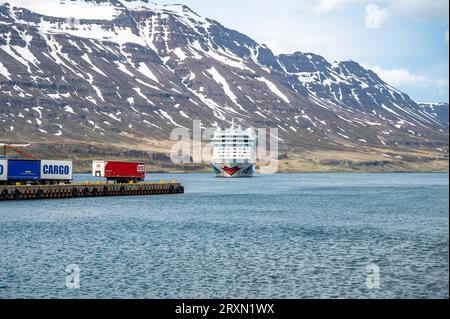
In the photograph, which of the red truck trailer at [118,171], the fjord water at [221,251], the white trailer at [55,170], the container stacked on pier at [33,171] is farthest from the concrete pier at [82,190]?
the fjord water at [221,251]

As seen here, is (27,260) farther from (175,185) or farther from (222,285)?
(175,185)

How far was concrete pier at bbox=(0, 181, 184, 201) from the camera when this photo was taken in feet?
424

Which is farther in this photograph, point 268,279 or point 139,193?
point 139,193

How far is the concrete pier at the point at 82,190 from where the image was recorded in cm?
12925

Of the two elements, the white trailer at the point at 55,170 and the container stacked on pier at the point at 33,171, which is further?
the white trailer at the point at 55,170

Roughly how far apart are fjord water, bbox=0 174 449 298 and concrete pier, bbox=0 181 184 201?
808cm

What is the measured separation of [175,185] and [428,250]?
356ft

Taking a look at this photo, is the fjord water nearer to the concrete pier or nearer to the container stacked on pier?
the concrete pier

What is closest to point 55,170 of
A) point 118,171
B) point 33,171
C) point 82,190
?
point 82,190

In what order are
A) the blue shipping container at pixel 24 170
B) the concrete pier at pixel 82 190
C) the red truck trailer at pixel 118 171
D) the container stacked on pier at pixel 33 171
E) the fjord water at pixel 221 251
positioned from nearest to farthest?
1. the fjord water at pixel 221 251
2. the concrete pier at pixel 82 190
3. the container stacked on pier at pixel 33 171
4. the blue shipping container at pixel 24 170
5. the red truck trailer at pixel 118 171

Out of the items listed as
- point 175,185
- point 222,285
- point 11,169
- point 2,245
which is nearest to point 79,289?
point 222,285

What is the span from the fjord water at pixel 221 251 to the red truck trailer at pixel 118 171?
37.6 m

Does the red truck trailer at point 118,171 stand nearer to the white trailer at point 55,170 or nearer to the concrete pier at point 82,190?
the concrete pier at point 82,190
